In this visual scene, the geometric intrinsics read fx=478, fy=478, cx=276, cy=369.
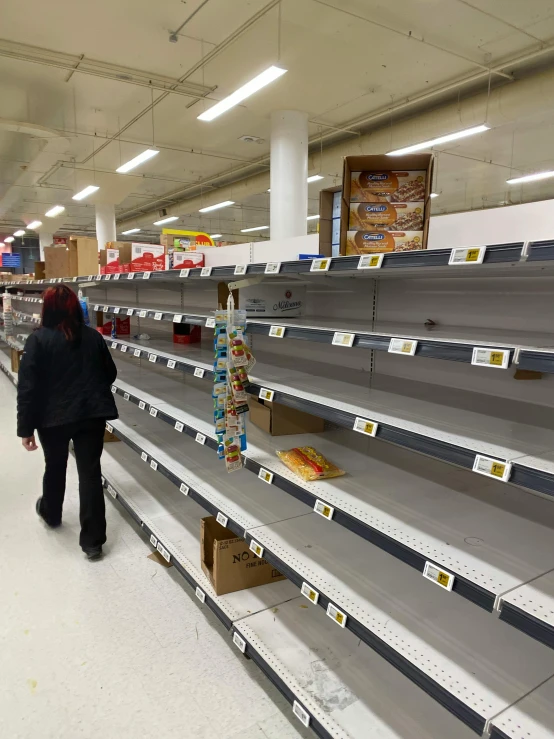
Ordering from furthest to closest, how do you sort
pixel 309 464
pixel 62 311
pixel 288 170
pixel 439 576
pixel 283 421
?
pixel 288 170
pixel 62 311
pixel 283 421
pixel 309 464
pixel 439 576

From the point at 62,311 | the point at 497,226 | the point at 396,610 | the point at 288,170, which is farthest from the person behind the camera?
the point at 288,170

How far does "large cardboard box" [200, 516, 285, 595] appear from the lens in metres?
2.23

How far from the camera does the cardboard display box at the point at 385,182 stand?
1.76 meters

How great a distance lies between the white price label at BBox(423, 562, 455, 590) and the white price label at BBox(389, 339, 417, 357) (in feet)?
1.98

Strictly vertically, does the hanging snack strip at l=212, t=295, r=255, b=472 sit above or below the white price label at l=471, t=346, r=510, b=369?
below

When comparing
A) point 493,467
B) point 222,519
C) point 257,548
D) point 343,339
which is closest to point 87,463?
point 222,519

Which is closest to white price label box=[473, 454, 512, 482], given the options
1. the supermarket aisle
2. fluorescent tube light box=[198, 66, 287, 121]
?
the supermarket aisle

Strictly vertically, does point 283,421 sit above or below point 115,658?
above

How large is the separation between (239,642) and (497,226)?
6.57ft

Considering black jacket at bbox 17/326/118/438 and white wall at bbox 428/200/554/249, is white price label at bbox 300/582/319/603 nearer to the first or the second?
white wall at bbox 428/200/554/249

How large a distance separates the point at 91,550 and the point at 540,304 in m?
2.69

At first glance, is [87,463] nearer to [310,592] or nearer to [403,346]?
[310,592]

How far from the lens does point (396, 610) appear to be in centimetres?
171

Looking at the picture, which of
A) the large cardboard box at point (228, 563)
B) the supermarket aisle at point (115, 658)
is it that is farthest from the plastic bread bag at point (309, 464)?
the supermarket aisle at point (115, 658)
